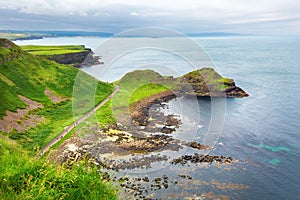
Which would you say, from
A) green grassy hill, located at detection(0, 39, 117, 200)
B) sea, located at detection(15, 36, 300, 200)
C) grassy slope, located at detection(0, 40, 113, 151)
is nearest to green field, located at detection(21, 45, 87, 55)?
grassy slope, located at detection(0, 40, 113, 151)

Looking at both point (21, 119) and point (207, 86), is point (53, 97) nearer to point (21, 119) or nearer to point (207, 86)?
point (21, 119)

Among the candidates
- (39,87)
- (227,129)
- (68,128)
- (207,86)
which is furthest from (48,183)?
(207,86)

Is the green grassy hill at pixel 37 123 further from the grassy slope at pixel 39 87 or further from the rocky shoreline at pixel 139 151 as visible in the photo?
the rocky shoreline at pixel 139 151

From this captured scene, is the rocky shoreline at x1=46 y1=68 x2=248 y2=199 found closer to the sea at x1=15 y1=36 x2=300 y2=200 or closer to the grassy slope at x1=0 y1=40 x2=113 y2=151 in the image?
the sea at x1=15 y1=36 x2=300 y2=200

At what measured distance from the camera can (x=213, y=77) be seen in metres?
72.4

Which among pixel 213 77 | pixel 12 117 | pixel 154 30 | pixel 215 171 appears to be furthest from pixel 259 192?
pixel 213 77

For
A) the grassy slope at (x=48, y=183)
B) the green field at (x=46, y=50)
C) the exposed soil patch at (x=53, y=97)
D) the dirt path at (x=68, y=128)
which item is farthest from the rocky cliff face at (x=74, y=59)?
the grassy slope at (x=48, y=183)

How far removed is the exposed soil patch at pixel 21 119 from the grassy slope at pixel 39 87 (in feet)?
2.74

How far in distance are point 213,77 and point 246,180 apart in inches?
1872

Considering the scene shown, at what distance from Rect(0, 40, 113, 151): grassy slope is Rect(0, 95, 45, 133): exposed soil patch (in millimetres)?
835

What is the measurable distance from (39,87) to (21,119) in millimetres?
16446

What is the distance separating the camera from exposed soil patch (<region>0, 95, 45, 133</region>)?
35.5 metres

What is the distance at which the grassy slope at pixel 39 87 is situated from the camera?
123 feet

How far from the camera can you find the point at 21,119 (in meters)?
39.2
